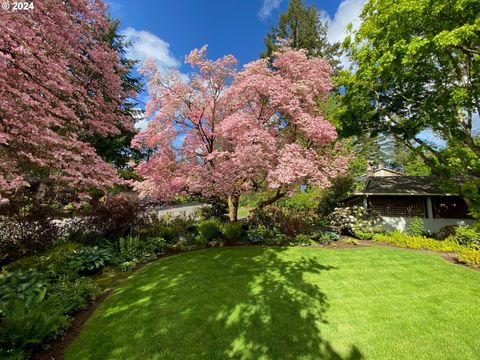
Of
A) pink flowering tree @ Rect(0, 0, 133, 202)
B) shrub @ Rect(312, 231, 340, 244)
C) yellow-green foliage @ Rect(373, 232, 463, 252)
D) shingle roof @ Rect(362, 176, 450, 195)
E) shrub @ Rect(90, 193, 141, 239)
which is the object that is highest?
pink flowering tree @ Rect(0, 0, 133, 202)

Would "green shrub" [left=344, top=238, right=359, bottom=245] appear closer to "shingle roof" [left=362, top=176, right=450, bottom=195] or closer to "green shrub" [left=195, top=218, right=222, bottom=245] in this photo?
"shingle roof" [left=362, top=176, right=450, bottom=195]

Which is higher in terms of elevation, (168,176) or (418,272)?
(168,176)

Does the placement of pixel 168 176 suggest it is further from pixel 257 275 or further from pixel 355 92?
pixel 355 92

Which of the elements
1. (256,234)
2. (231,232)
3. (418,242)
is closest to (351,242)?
(418,242)

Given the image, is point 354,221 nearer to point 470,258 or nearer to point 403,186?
point 470,258

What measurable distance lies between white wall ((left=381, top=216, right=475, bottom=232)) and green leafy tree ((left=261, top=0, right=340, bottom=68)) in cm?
1758

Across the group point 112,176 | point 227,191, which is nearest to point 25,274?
point 112,176

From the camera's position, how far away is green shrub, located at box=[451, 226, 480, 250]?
369 inches

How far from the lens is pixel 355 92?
11969 mm

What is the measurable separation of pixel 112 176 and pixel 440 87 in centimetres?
1383

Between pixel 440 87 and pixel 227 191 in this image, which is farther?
pixel 440 87

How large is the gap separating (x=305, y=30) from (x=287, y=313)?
2710cm

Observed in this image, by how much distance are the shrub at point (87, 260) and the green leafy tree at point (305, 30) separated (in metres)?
24.2

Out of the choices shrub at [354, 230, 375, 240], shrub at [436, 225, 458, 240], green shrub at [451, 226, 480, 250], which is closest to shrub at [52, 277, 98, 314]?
shrub at [354, 230, 375, 240]
